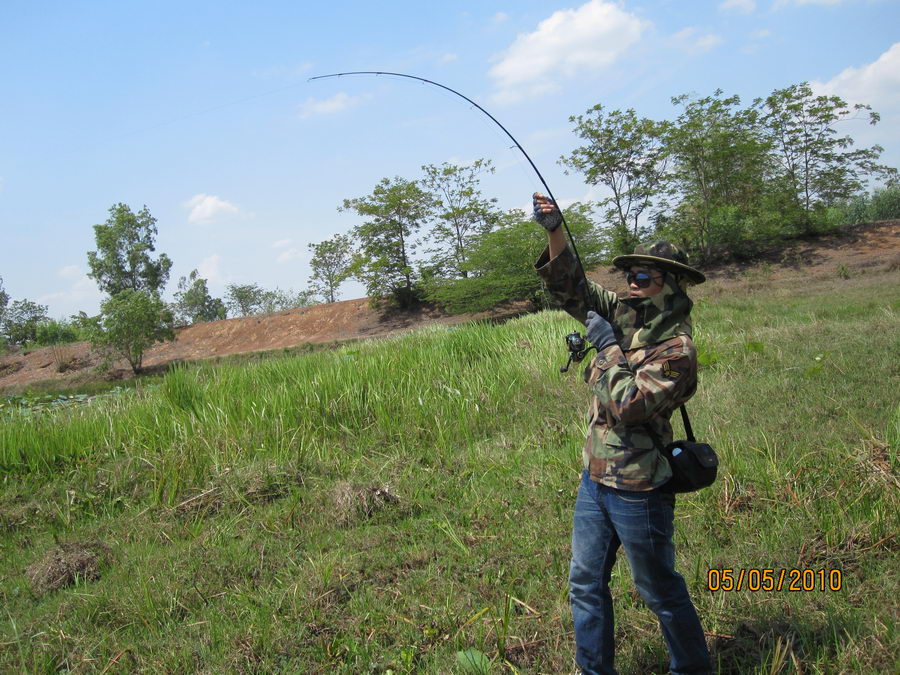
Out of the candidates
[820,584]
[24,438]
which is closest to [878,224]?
[820,584]

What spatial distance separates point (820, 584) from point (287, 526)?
3.28 metres

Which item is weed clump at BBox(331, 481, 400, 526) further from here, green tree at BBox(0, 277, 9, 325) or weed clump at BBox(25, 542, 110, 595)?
green tree at BBox(0, 277, 9, 325)

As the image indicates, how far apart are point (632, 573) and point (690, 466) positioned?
0.44m

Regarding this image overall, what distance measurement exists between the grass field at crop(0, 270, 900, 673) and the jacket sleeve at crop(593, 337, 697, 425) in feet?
3.90

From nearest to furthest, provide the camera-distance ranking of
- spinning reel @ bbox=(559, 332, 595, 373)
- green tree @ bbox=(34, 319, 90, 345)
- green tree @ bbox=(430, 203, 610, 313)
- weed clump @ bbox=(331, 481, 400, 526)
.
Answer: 1. spinning reel @ bbox=(559, 332, 595, 373)
2. weed clump @ bbox=(331, 481, 400, 526)
3. green tree @ bbox=(430, 203, 610, 313)
4. green tree @ bbox=(34, 319, 90, 345)

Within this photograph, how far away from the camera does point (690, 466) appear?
2.04 metres

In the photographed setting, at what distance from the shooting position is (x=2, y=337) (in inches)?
1438

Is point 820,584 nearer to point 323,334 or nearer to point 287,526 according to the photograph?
point 287,526

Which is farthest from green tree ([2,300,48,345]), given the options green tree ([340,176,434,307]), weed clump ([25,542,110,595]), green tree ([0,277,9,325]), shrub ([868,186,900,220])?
shrub ([868,186,900,220])

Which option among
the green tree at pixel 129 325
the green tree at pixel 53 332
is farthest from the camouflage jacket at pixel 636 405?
the green tree at pixel 53 332

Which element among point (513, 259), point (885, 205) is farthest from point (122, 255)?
point (885, 205)

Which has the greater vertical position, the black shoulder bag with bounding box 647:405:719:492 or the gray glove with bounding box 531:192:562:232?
the gray glove with bounding box 531:192:562:232

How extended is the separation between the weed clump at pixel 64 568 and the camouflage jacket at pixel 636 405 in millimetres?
3463

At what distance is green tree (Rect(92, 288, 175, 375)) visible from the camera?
2573cm
